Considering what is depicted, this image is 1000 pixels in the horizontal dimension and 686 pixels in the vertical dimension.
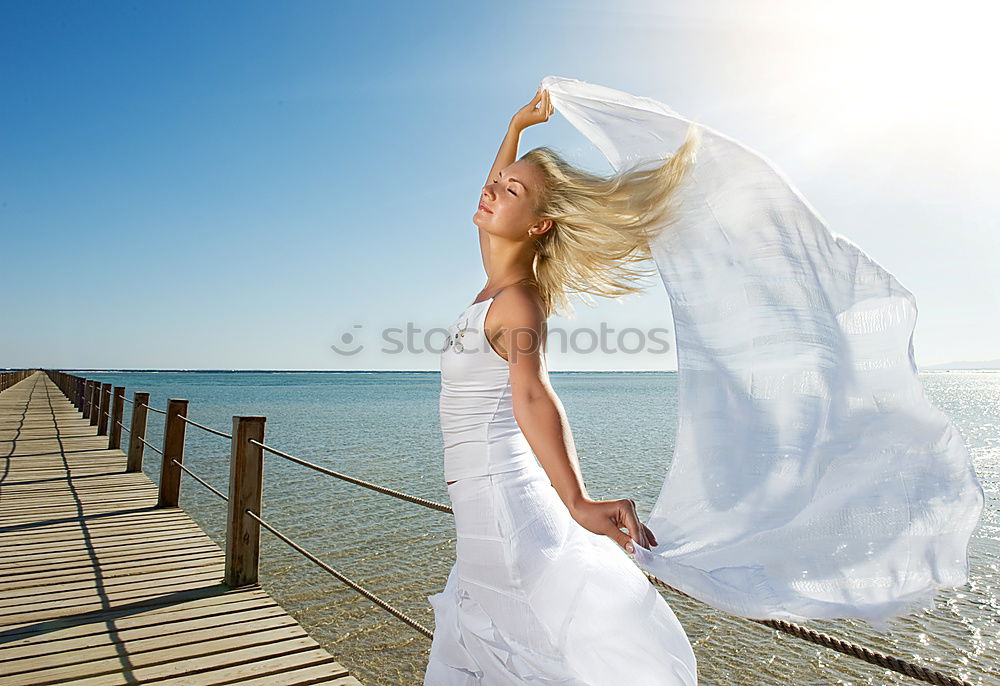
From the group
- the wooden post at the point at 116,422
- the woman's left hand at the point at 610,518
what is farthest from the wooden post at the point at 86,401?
the woman's left hand at the point at 610,518

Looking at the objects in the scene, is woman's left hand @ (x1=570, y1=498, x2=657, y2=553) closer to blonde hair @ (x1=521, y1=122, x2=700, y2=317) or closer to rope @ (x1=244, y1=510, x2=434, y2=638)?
blonde hair @ (x1=521, y1=122, x2=700, y2=317)

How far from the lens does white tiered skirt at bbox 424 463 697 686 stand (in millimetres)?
1290

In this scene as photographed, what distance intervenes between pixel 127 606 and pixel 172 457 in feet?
9.41

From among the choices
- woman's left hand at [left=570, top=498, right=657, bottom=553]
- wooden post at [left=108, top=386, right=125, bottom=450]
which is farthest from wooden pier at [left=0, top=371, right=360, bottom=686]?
wooden post at [left=108, top=386, right=125, bottom=450]

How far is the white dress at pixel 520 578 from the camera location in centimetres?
129

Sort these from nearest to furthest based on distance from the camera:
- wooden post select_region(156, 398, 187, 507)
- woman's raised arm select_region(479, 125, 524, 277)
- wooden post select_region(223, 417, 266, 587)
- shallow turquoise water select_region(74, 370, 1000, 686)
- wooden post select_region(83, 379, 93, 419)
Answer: woman's raised arm select_region(479, 125, 524, 277)
wooden post select_region(223, 417, 266, 587)
shallow turquoise water select_region(74, 370, 1000, 686)
wooden post select_region(156, 398, 187, 507)
wooden post select_region(83, 379, 93, 419)

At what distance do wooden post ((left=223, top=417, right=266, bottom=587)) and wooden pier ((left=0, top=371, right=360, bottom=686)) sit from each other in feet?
0.39

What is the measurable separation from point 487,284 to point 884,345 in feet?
2.74

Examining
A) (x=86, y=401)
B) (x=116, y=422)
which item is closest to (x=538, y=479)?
(x=116, y=422)

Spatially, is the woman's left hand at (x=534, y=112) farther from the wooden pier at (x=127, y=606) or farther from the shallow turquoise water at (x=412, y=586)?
the wooden pier at (x=127, y=606)

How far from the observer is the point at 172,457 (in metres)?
6.53

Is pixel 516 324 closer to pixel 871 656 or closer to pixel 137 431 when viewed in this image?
pixel 871 656

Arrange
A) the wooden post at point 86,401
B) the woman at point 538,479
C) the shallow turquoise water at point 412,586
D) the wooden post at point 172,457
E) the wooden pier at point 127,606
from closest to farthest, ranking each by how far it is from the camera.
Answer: the woman at point 538,479
the wooden pier at point 127,606
the shallow turquoise water at point 412,586
the wooden post at point 172,457
the wooden post at point 86,401

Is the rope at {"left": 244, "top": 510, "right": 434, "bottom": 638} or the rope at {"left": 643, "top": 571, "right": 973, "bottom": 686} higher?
the rope at {"left": 643, "top": 571, "right": 973, "bottom": 686}
